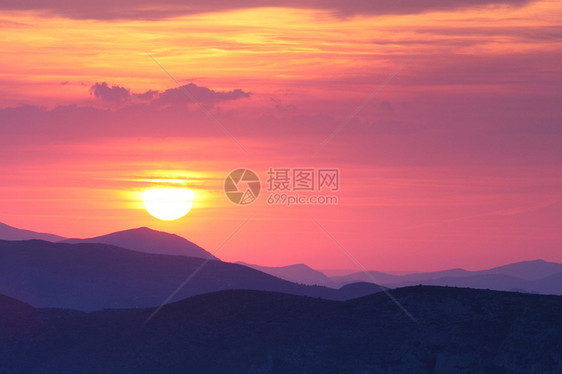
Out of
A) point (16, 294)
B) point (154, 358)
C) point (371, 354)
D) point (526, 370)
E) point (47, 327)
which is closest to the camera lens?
point (526, 370)

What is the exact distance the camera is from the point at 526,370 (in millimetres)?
73500

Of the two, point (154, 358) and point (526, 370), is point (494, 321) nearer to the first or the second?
point (526, 370)

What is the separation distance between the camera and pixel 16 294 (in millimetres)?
193500

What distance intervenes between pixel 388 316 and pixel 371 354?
9.67 meters

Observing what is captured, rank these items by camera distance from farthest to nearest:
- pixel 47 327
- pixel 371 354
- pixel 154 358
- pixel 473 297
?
pixel 47 327 < pixel 473 297 < pixel 154 358 < pixel 371 354

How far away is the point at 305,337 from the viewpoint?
8356 centimetres

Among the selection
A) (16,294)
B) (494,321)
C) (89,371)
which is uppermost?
(16,294)

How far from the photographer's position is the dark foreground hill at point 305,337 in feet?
253

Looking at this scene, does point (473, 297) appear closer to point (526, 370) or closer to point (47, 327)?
point (526, 370)

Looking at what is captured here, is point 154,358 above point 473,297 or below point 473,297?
below

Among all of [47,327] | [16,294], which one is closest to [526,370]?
[47,327]

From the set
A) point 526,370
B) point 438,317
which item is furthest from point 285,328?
point 526,370

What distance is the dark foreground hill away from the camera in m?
77.2

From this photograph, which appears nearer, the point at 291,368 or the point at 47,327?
the point at 291,368
